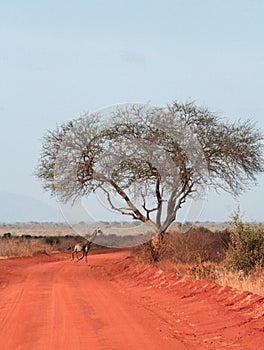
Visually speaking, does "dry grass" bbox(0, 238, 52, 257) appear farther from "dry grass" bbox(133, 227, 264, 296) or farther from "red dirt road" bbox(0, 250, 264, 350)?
"red dirt road" bbox(0, 250, 264, 350)

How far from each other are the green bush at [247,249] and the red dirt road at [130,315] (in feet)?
5.80

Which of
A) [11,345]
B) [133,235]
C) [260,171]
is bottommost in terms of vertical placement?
[11,345]

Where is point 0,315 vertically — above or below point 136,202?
below

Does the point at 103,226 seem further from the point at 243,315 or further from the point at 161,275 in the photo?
the point at 243,315

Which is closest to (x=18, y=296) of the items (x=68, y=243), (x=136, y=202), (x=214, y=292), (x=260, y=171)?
(x=214, y=292)

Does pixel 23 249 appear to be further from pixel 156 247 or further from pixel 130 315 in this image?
pixel 130 315

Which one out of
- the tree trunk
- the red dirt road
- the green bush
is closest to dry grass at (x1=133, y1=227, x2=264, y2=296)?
Result: the tree trunk

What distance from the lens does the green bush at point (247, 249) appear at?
19375 mm

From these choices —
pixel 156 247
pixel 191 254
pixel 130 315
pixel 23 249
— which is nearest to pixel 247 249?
pixel 191 254

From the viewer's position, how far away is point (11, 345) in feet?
33.0

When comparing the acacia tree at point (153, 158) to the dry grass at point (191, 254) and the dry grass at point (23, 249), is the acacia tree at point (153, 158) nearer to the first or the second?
the dry grass at point (191, 254)

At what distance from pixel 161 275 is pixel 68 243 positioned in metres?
28.9

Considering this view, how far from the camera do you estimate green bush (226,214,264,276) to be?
19.4 meters

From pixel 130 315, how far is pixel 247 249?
702cm
